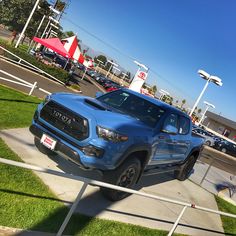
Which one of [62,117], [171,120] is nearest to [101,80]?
[171,120]

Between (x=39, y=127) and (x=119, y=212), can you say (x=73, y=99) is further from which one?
(x=119, y=212)

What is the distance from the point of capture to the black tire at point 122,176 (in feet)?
20.9

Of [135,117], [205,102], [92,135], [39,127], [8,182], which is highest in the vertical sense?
[205,102]

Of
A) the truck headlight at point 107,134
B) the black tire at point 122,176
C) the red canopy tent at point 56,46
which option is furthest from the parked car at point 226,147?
the truck headlight at point 107,134

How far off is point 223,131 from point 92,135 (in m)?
63.3

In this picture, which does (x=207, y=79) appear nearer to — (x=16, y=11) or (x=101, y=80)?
(x=101, y=80)

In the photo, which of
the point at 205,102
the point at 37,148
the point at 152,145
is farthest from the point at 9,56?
the point at 205,102

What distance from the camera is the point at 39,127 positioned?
6801 mm

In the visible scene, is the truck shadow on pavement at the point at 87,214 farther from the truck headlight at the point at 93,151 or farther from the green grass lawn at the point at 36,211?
the truck headlight at the point at 93,151

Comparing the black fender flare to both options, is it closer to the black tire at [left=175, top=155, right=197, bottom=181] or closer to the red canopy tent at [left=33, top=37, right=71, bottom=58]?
the black tire at [left=175, top=155, right=197, bottom=181]

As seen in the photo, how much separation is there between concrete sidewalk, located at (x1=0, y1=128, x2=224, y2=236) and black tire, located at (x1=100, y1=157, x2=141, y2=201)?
16 cm

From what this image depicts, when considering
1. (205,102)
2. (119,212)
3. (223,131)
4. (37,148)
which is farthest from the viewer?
(223,131)

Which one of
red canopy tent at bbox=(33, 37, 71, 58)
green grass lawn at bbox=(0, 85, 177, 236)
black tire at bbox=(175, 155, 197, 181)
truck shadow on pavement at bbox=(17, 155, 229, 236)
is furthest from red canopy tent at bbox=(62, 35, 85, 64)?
green grass lawn at bbox=(0, 85, 177, 236)

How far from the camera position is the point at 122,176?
21.7 ft
